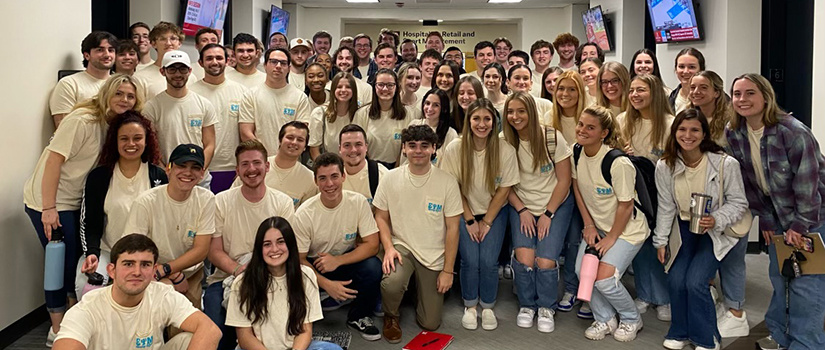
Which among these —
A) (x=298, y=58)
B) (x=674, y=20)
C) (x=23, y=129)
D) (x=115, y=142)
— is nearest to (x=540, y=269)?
(x=115, y=142)

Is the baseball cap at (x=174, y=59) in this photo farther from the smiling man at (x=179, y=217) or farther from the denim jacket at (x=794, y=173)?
the denim jacket at (x=794, y=173)

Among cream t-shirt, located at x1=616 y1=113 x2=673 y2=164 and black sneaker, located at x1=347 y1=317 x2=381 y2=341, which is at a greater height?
cream t-shirt, located at x1=616 y1=113 x2=673 y2=164

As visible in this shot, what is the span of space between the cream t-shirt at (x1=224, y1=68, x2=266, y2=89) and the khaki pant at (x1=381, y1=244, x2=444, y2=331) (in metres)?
1.95

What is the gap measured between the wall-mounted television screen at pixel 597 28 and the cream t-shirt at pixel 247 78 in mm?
6803

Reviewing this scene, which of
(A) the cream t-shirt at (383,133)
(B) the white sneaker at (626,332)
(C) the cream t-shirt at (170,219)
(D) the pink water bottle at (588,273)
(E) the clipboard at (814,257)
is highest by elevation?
(A) the cream t-shirt at (383,133)

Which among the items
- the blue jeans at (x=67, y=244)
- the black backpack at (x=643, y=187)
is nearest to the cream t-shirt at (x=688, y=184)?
the black backpack at (x=643, y=187)

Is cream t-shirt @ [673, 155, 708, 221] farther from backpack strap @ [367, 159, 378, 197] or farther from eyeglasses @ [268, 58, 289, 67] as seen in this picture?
eyeglasses @ [268, 58, 289, 67]

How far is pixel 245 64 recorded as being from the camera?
5.11 metres

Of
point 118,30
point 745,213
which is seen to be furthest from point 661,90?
point 118,30

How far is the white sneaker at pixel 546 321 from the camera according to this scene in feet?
12.8

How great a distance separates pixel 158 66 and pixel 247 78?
68 centimetres

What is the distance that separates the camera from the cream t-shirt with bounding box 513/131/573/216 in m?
4.04

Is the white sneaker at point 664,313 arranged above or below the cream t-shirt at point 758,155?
below

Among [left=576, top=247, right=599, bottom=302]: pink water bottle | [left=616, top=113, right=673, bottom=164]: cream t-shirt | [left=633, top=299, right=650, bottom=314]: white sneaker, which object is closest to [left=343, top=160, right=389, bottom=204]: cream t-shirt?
[left=576, top=247, right=599, bottom=302]: pink water bottle
